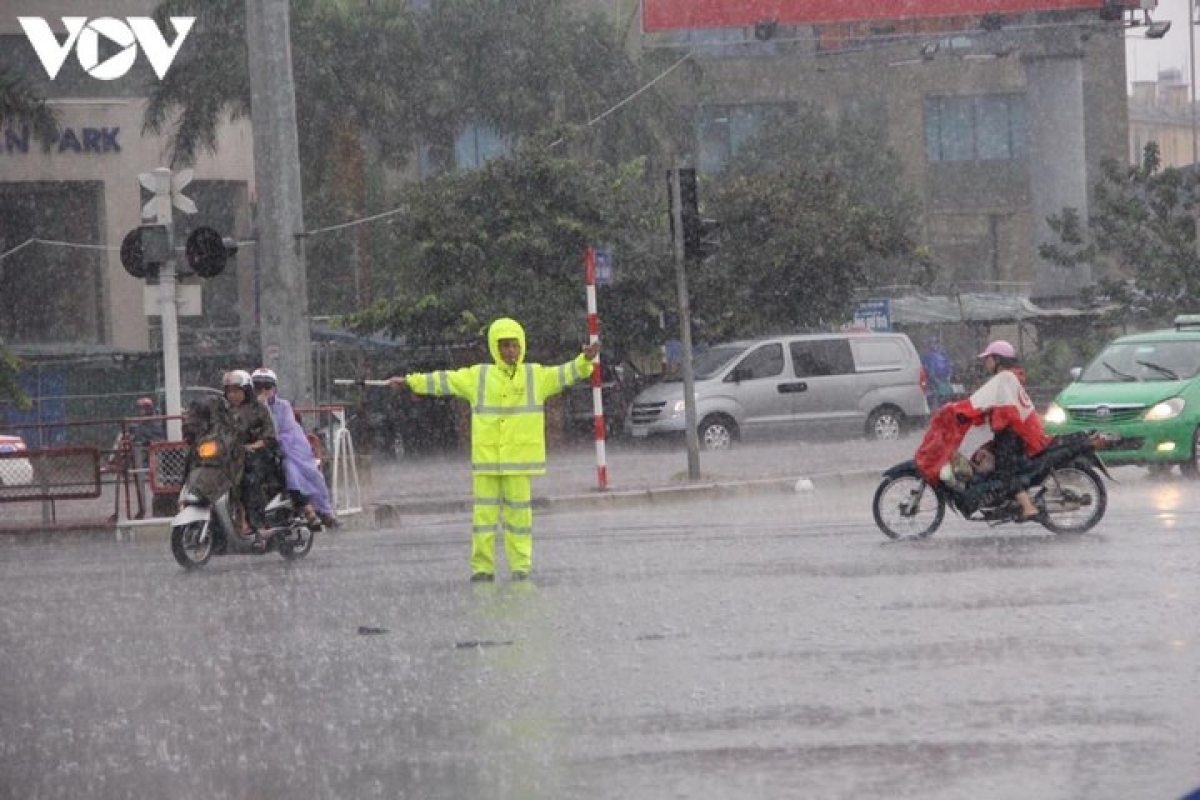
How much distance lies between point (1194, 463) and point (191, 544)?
10930mm

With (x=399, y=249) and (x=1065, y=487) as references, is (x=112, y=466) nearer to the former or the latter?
(x=1065, y=487)

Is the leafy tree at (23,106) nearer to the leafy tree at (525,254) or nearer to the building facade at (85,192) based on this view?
the leafy tree at (525,254)

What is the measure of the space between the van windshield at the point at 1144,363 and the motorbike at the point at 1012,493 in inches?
298

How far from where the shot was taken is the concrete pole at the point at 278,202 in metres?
22.9

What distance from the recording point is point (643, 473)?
27.6m

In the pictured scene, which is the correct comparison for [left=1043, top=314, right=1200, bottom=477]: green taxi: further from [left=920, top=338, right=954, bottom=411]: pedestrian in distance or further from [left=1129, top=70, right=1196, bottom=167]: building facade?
[left=1129, top=70, right=1196, bottom=167]: building facade

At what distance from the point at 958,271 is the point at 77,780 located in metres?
65.8

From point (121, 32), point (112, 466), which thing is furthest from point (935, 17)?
point (112, 466)

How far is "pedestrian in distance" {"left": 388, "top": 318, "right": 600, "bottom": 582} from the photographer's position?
14711 mm

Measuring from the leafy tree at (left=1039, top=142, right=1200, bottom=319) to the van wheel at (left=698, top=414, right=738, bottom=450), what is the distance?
12.6 m

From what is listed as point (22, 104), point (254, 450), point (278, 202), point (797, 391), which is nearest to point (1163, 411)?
point (278, 202)

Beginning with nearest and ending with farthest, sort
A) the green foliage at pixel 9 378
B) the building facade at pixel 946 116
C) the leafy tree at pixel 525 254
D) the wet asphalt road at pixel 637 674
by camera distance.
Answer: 1. the wet asphalt road at pixel 637 674
2. the green foliage at pixel 9 378
3. the leafy tree at pixel 525 254
4. the building facade at pixel 946 116

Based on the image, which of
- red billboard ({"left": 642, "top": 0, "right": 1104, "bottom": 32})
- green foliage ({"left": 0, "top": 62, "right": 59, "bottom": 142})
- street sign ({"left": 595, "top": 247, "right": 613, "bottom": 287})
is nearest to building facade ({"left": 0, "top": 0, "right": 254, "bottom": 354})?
green foliage ({"left": 0, "top": 62, "right": 59, "bottom": 142})

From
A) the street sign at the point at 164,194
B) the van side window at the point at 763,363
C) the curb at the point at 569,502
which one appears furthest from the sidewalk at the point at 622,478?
the street sign at the point at 164,194
